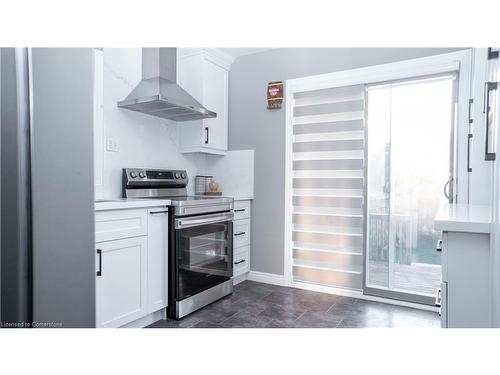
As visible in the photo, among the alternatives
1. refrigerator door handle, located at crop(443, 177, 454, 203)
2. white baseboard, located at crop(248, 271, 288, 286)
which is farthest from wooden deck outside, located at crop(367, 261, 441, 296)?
white baseboard, located at crop(248, 271, 288, 286)

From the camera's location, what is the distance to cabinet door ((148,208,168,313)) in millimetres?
2379

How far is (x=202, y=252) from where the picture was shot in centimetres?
279

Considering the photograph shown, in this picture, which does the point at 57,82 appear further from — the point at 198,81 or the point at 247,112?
the point at 247,112

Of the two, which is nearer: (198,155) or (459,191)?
(459,191)

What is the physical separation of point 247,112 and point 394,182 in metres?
1.78

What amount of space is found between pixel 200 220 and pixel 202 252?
0.29 meters

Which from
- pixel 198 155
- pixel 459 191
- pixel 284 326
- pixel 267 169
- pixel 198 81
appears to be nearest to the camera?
pixel 284 326

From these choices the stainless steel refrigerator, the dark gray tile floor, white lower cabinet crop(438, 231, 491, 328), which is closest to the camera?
the stainless steel refrigerator

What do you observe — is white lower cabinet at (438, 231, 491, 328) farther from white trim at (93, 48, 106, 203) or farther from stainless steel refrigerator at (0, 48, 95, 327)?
white trim at (93, 48, 106, 203)

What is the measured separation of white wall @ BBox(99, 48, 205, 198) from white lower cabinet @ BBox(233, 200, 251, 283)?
0.94 meters

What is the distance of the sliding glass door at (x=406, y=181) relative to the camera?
286cm

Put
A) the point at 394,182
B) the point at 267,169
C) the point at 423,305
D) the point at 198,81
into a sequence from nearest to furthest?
1. the point at 423,305
2. the point at 394,182
3. the point at 198,81
4. the point at 267,169

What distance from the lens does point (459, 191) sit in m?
2.63

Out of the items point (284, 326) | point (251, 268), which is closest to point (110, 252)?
point (284, 326)
